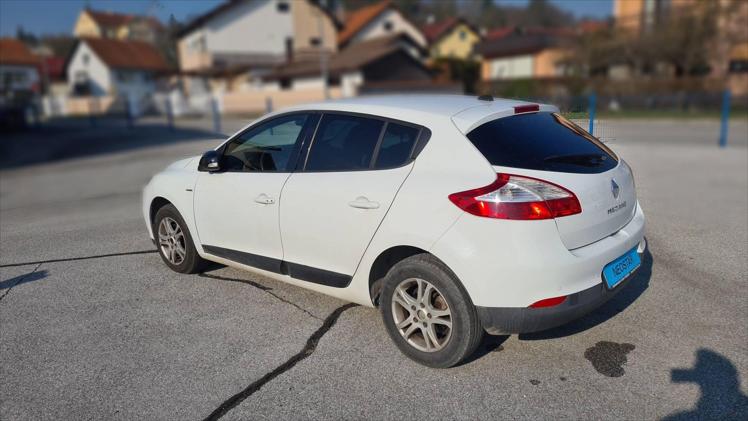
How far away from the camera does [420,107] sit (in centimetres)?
358

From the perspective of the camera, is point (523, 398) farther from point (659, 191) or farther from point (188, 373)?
point (659, 191)

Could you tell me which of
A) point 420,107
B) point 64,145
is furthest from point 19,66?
point 420,107

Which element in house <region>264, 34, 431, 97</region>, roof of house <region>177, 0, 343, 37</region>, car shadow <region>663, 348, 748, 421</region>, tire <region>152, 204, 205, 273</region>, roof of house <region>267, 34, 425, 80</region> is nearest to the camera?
car shadow <region>663, 348, 748, 421</region>

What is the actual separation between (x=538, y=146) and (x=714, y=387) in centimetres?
162

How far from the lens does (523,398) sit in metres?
3.00

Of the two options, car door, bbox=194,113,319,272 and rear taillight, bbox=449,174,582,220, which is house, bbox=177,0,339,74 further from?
rear taillight, bbox=449,174,582,220

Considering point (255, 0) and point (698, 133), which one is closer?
point (698, 133)

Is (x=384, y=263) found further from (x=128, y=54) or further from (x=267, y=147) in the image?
(x=128, y=54)

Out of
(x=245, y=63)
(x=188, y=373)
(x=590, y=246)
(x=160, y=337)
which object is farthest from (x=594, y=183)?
(x=245, y=63)

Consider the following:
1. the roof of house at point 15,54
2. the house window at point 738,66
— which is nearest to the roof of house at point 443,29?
the house window at point 738,66

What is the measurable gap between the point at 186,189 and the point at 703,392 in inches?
154

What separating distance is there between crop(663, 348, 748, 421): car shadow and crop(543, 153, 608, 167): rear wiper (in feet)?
4.22

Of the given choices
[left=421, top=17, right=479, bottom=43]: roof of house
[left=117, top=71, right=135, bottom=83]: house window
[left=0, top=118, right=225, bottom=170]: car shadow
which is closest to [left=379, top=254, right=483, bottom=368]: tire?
[left=0, top=118, right=225, bottom=170]: car shadow

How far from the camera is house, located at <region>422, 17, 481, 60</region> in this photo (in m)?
58.7
